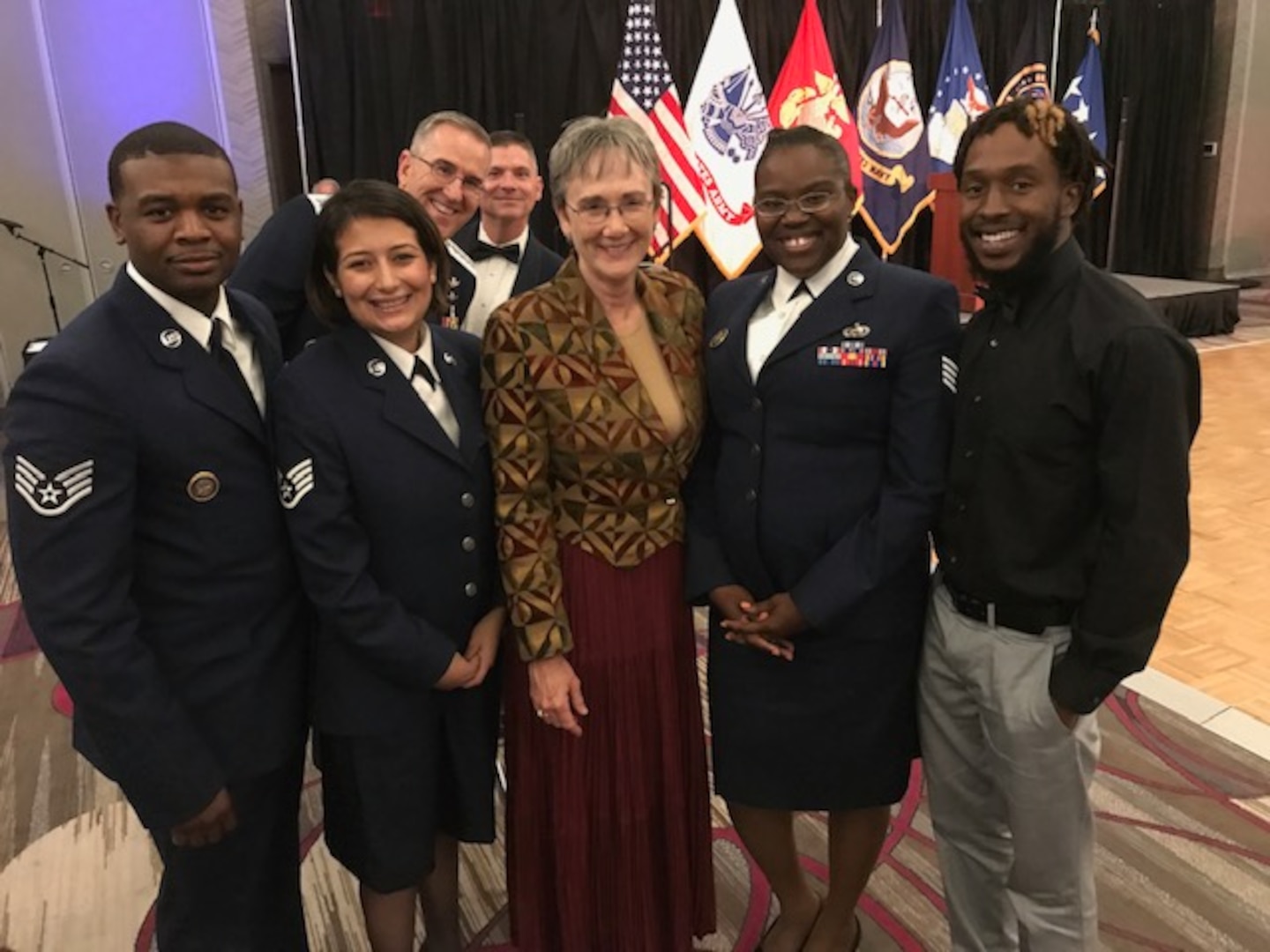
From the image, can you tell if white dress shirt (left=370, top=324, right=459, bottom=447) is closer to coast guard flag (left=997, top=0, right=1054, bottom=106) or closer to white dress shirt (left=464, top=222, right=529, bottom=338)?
white dress shirt (left=464, top=222, right=529, bottom=338)

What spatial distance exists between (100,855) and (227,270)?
5.67 ft

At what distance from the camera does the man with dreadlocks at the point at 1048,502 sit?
Result: 4.50 ft

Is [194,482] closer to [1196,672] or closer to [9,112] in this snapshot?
[1196,672]

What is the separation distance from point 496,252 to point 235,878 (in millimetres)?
1667

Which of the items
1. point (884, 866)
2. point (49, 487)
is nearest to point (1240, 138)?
point (884, 866)

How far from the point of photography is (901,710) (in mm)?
1773

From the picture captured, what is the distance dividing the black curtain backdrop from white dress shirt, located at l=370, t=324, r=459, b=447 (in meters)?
5.48

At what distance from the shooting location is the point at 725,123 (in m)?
7.18

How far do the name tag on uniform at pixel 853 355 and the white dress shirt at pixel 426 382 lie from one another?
1.99ft

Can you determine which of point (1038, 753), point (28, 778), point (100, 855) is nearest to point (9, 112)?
point (28, 778)

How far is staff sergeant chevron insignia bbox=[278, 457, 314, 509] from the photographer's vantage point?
1.44 metres

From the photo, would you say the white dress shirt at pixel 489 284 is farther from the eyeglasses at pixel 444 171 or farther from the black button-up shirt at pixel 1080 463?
the black button-up shirt at pixel 1080 463

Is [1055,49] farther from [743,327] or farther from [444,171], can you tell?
[743,327]

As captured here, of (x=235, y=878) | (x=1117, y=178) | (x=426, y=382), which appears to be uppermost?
(x=426, y=382)
